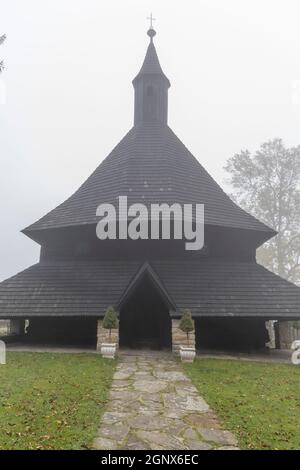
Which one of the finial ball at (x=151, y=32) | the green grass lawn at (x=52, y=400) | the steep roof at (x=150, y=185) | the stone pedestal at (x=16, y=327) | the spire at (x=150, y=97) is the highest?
the finial ball at (x=151, y=32)

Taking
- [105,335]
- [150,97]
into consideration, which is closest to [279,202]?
[150,97]

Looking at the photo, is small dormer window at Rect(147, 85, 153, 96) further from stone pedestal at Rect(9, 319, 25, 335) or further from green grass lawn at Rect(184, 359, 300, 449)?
green grass lawn at Rect(184, 359, 300, 449)

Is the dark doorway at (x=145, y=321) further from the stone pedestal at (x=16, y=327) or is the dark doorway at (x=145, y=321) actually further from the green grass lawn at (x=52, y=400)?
the stone pedestal at (x=16, y=327)

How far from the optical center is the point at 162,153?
52.2 ft

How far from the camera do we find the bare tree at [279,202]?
26.4m

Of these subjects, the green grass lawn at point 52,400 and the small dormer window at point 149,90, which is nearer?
the green grass lawn at point 52,400

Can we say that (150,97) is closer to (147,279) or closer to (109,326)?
(147,279)

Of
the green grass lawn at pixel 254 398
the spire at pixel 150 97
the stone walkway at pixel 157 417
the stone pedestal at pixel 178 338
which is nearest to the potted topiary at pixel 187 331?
the stone pedestal at pixel 178 338

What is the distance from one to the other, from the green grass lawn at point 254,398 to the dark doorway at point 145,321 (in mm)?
2628

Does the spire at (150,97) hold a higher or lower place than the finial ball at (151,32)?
lower

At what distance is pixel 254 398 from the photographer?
21.4 ft

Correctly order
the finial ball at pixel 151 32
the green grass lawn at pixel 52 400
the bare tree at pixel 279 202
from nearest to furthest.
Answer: the green grass lawn at pixel 52 400 < the finial ball at pixel 151 32 < the bare tree at pixel 279 202

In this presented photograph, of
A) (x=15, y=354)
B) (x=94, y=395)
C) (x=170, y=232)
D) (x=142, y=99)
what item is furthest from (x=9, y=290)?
(x=142, y=99)

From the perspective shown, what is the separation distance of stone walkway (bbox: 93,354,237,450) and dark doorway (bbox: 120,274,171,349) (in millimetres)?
4248
